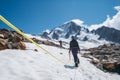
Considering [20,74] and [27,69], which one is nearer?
[20,74]

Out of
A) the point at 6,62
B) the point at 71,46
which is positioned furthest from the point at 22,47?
the point at 6,62

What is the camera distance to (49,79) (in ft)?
34.8

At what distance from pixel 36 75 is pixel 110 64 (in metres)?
12.2

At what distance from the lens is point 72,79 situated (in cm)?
1205

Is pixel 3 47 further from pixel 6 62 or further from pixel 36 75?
pixel 36 75

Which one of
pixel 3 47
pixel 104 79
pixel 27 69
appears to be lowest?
pixel 104 79

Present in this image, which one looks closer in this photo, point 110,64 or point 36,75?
point 36,75

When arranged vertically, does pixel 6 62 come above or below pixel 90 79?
above

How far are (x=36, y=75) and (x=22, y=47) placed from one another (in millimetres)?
7591

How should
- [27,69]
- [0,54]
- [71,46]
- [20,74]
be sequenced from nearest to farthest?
1. [20,74]
2. [27,69]
3. [0,54]
4. [71,46]

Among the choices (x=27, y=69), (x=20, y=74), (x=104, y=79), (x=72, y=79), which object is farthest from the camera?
(x=104, y=79)

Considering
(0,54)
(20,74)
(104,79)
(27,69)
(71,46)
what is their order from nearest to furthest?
(20,74), (27,69), (0,54), (104,79), (71,46)

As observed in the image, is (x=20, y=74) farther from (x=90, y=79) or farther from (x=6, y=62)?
(x=90, y=79)

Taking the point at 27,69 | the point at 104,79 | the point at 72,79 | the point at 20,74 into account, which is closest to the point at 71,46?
the point at 104,79
